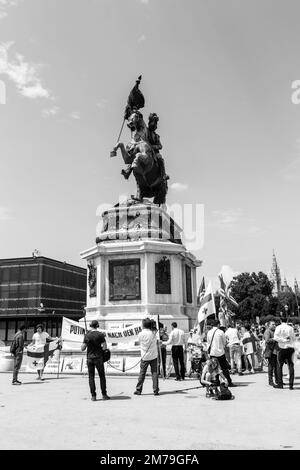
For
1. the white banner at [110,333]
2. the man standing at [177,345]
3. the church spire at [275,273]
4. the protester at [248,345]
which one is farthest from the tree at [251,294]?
the church spire at [275,273]

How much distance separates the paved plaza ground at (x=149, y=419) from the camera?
5.63 m

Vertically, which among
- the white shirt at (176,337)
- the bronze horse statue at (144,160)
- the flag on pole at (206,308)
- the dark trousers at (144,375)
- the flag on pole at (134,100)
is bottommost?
the dark trousers at (144,375)

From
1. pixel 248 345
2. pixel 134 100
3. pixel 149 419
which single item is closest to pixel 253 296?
pixel 134 100

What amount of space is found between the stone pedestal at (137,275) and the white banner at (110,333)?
238 centimetres

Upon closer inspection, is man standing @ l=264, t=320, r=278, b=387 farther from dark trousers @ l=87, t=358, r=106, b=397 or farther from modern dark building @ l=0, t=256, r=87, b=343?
modern dark building @ l=0, t=256, r=87, b=343

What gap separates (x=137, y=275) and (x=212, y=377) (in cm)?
865

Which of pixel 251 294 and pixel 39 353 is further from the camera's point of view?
pixel 251 294

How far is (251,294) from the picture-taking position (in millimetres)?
87312

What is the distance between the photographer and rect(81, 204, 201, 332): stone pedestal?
1725 centimetres

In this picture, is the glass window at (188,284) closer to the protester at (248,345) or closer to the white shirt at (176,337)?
the protester at (248,345)

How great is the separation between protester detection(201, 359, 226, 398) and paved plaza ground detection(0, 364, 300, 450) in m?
0.24

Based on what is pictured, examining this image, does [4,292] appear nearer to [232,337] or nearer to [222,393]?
[232,337]

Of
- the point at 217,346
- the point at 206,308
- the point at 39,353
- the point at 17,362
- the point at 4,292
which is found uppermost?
the point at 4,292
